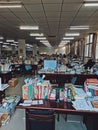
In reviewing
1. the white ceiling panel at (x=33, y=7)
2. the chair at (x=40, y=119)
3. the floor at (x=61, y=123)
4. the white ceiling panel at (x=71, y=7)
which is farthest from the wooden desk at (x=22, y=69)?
the chair at (x=40, y=119)

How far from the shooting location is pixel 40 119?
2.02 meters

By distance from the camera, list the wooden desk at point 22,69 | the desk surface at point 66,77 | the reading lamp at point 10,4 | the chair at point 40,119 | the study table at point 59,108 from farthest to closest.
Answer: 1. the wooden desk at point 22,69
2. the desk surface at point 66,77
3. the reading lamp at point 10,4
4. the study table at point 59,108
5. the chair at point 40,119

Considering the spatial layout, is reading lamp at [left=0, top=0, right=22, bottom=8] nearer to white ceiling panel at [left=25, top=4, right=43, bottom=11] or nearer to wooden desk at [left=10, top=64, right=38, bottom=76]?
white ceiling panel at [left=25, top=4, right=43, bottom=11]

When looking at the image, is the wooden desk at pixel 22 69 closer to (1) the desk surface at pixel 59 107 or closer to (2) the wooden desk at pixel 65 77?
(2) the wooden desk at pixel 65 77

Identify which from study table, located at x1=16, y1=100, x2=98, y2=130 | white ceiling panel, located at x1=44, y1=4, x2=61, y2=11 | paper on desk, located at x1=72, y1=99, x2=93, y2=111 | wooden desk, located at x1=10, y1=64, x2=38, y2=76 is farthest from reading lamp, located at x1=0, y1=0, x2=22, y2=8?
wooden desk, located at x1=10, y1=64, x2=38, y2=76

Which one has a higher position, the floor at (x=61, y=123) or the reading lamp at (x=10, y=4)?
the reading lamp at (x=10, y=4)

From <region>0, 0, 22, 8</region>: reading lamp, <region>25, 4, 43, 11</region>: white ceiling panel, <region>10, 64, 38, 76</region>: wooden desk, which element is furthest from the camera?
<region>10, 64, 38, 76</region>: wooden desk

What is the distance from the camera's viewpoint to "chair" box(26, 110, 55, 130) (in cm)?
201

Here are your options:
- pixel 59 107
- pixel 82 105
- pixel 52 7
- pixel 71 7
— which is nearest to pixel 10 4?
pixel 52 7

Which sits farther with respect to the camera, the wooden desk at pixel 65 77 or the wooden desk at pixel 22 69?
the wooden desk at pixel 22 69

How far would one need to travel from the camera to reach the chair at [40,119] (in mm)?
2008

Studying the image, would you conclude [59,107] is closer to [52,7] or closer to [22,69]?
[52,7]

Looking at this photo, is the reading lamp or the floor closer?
the floor

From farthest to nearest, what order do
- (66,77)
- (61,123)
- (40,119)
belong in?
(66,77) → (61,123) → (40,119)
